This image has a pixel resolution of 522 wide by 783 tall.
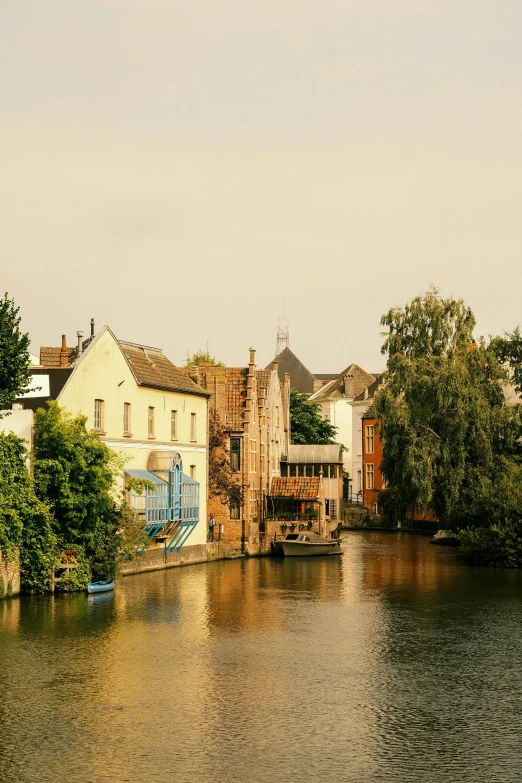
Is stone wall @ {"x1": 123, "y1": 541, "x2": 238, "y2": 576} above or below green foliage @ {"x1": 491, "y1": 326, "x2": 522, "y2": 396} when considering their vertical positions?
below

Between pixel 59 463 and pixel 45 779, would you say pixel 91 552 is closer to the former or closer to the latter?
pixel 59 463

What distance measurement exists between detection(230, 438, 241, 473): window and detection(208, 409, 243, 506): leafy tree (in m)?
0.40

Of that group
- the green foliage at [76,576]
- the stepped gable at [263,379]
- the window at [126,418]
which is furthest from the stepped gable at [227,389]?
the green foliage at [76,576]

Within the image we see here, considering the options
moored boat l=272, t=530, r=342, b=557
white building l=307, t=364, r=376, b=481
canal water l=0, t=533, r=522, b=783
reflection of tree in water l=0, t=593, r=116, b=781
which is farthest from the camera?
white building l=307, t=364, r=376, b=481

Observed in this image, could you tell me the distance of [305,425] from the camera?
99688 mm

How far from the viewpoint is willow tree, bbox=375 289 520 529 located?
63312 mm

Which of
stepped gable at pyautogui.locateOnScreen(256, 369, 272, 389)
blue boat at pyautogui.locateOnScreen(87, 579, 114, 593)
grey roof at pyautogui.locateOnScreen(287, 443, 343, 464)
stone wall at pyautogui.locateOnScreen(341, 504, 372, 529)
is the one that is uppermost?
stepped gable at pyautogui.locateOnScreen(256, 369, 272, 389)

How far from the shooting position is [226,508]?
6128 cm

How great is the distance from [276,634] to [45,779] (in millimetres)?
15248

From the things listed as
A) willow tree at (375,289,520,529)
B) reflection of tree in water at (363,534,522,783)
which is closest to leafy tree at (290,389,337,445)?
willow tree at (375,289,520,529)

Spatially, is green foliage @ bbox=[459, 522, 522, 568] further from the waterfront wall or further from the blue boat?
the waterfront wall

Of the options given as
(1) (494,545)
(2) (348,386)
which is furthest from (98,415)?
(2) (348,386)

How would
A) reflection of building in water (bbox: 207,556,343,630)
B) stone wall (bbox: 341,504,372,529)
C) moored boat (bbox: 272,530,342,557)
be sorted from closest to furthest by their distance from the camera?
Result: 1. reflection of building in water (bbox: 207,556,343,630)
2. moored boat (bbox: 272,530,342,557)
3. stone wall (bbox: 341,504,372,529)

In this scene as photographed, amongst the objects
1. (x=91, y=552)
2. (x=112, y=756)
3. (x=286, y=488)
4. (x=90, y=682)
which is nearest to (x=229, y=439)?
(x=286, y=488)
